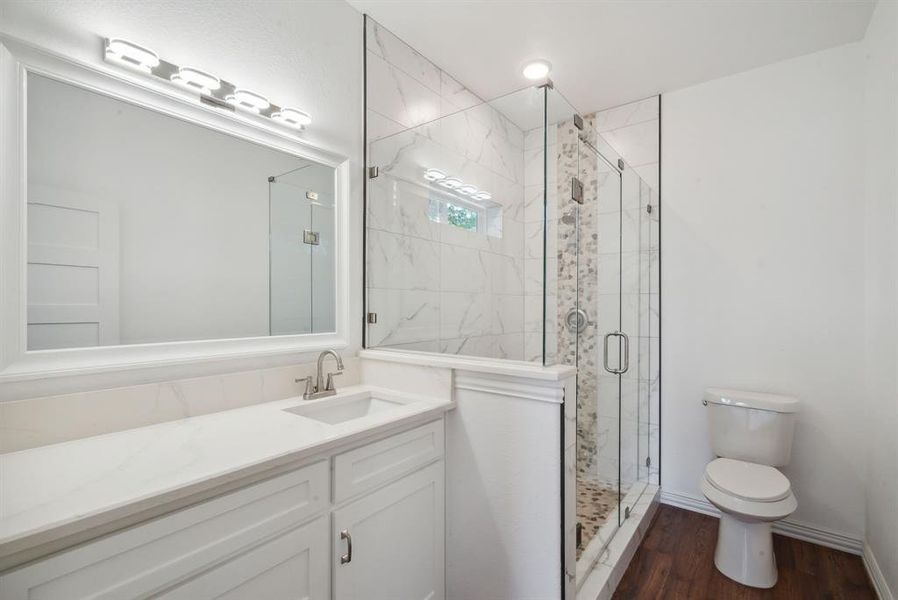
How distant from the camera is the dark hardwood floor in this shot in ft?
5.87

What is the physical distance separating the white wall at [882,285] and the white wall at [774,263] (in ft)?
0.29

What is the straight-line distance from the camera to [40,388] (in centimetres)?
110

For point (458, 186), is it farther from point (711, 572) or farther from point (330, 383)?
point (711, 572)

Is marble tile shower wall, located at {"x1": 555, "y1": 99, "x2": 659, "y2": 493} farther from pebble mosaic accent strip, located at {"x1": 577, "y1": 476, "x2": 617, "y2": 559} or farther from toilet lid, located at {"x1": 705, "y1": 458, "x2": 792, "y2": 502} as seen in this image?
toilet lid, located at {"x1": 705, "y1": 458, "x2": 792, "y2": 502}

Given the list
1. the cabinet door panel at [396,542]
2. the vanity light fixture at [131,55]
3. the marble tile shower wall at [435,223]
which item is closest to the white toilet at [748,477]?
the marble tile shower wall at [435,223]

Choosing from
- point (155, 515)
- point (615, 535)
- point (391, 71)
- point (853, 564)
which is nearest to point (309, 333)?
point (155, 515)

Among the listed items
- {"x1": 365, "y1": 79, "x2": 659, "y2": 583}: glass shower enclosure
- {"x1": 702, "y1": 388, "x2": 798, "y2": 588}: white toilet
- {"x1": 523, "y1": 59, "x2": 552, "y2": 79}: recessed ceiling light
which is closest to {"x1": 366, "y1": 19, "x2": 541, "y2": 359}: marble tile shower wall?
{"x1": 365, "y1": 79, "x2": 659, "y2": 583}: glass shower enclosure

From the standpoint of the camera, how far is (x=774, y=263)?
91.6 inches

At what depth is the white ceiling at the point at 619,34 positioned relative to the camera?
6.31 feet

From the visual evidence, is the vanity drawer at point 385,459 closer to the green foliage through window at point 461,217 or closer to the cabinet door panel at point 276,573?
the cabinet door panel at point 276,573

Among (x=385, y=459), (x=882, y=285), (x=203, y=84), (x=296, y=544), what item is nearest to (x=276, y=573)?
(x=296, y=544)

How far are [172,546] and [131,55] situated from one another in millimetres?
1377

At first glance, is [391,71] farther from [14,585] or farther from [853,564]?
[853,564]

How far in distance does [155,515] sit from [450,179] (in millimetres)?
2028
